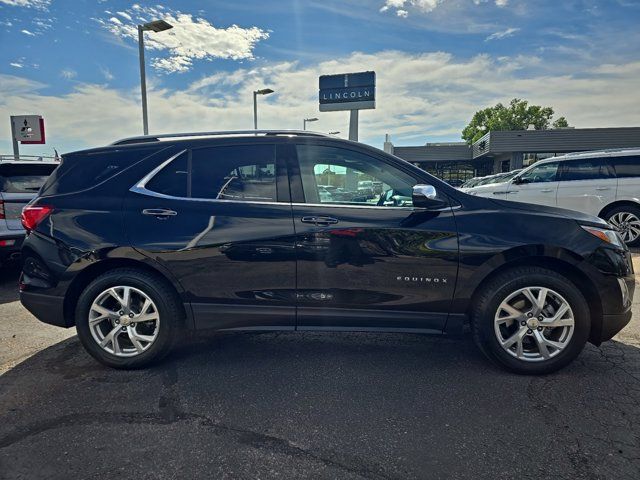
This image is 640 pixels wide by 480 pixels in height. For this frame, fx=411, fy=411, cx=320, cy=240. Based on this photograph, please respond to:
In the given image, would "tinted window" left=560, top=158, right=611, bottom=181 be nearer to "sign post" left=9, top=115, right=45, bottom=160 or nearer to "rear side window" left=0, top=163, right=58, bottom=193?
"rear side window" left=0, top=163, right=58, bottom=193

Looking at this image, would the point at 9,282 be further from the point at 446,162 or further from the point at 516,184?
the point at 446,162

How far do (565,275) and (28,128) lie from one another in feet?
52.5

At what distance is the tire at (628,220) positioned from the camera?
8016mm

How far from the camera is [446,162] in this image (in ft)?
139

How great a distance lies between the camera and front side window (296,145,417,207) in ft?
10.2

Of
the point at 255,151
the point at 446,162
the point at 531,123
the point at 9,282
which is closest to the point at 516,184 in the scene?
the point at 255,151

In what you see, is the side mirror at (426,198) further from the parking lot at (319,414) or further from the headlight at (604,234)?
the parking lot at (319,414)

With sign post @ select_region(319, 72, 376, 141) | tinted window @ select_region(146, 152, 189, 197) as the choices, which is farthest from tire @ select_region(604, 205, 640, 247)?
sign post @ select_region(319, 72, 376, 141)

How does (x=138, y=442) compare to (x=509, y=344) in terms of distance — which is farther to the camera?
(x=509, y=344)

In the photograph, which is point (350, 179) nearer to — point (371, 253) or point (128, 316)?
point (371, 253)

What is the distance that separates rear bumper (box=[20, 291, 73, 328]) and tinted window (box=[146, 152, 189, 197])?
115cm

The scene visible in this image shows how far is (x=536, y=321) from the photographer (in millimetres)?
2988

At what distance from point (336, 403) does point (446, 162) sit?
140 ft

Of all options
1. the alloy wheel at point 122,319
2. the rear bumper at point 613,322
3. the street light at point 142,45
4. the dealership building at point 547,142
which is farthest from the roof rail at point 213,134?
the dealership building at point 547,142
